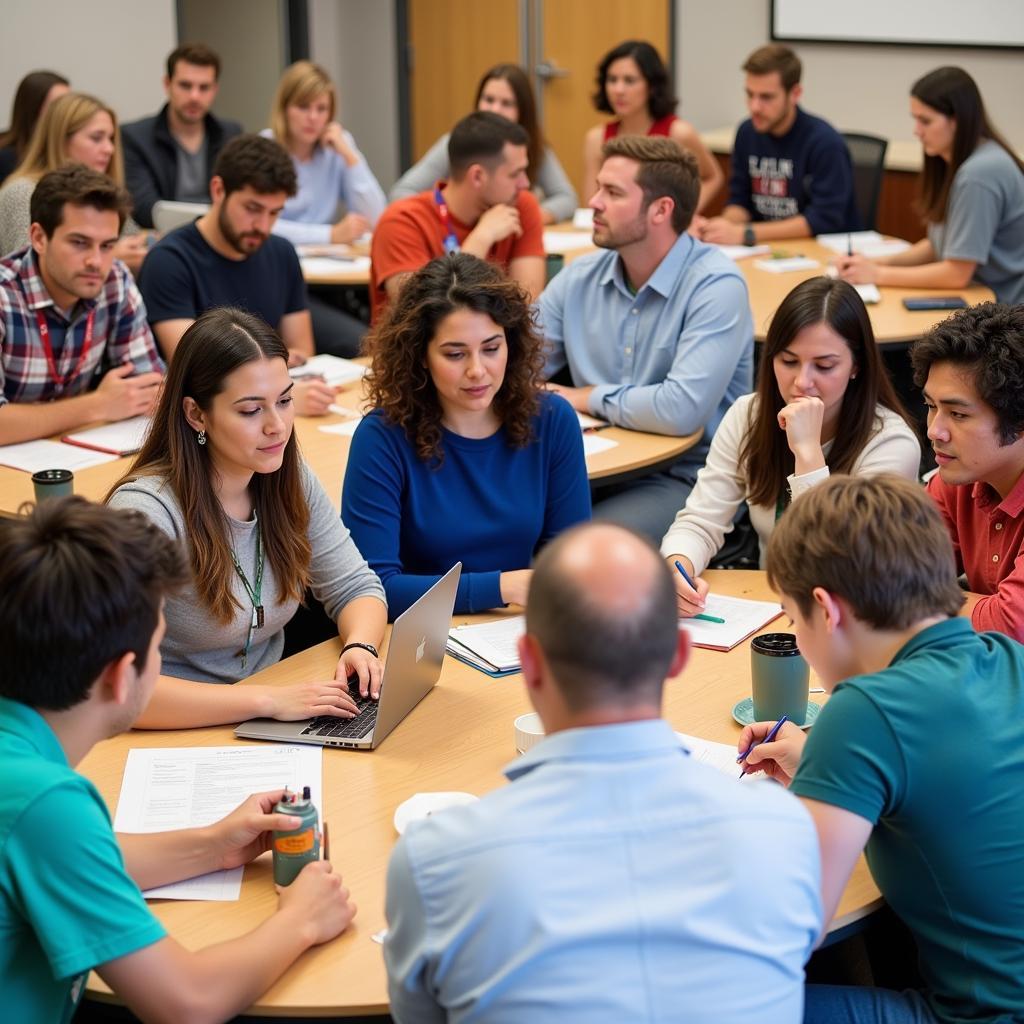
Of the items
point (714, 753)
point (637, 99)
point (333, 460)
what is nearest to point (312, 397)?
point (333, 460)

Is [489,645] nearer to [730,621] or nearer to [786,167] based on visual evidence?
[730,621]

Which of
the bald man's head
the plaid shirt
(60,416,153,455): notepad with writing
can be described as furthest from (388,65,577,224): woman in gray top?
the bald man's head

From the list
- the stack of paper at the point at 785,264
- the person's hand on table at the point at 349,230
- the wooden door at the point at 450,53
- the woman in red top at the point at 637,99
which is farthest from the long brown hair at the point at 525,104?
the wooden door at the point at 450,53

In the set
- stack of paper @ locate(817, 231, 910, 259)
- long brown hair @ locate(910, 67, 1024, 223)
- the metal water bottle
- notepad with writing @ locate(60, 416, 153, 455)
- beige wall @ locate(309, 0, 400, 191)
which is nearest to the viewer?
the metal water bottle

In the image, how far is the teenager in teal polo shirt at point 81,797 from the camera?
4.47 ft

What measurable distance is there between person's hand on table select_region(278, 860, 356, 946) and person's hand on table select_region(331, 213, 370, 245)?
14.1 feet

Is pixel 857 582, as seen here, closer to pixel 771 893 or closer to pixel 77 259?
pixel 771 893

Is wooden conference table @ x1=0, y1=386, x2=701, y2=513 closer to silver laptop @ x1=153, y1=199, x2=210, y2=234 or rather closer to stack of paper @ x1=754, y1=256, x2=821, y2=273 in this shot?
silver laptop @ x1=153, y1=199, x2=210, y2=234

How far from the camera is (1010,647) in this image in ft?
5.44

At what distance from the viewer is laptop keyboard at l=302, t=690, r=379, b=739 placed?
2.03 metres

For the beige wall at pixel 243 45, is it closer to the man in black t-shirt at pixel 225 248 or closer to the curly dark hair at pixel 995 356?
the man in black t-shirt at pixel 225 248

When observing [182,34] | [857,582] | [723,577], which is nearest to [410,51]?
[182,34]

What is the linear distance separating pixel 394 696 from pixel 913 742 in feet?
2.63

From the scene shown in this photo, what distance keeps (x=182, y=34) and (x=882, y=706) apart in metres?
8.07
